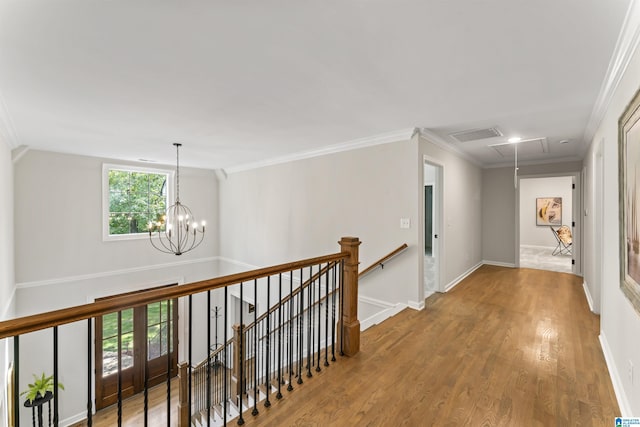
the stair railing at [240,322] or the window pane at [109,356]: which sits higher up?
the stair railing at [240,322]

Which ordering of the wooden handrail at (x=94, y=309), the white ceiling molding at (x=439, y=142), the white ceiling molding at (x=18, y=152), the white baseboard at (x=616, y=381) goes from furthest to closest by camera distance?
1. the white ceiling molding at (x=18, y=152)
2. the white ceiling molding at (x=439, y=142)
3. the white baseboard at (x=616, y=381)
4. the wooden handrail at (x=94, y=309)

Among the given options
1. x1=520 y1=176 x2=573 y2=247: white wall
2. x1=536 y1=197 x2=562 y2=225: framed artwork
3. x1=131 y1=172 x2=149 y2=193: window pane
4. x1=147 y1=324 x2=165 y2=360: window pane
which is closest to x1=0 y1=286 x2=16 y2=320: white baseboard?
x1=147 y1=324 x2=165 y2=360: window pane

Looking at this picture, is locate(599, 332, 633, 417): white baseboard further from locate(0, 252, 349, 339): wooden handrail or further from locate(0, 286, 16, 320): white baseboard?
locate(0, 286, 16, 320): white baseboard

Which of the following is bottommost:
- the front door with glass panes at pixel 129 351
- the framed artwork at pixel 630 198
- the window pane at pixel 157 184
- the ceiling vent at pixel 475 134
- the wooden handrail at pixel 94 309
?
the front door with glass panes at pixel 129 351

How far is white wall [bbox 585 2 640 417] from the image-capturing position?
5.52ft

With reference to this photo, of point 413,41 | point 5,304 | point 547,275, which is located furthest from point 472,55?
point 5,304

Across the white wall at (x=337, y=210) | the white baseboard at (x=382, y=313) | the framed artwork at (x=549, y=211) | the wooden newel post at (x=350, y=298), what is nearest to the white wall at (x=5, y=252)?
the white wall at (x=337, y=210)

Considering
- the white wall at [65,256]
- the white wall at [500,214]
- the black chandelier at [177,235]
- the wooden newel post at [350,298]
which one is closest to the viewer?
the wooden newel post at [350,298]

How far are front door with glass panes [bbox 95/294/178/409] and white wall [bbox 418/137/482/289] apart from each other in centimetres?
513

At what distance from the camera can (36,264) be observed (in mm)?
4836

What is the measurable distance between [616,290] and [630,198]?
88 cm

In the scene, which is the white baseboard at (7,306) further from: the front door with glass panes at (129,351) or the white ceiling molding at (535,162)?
the white ceiling molding at (535,162)

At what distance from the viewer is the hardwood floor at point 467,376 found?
1.88 meters

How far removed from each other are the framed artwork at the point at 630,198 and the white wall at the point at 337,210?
191cm
